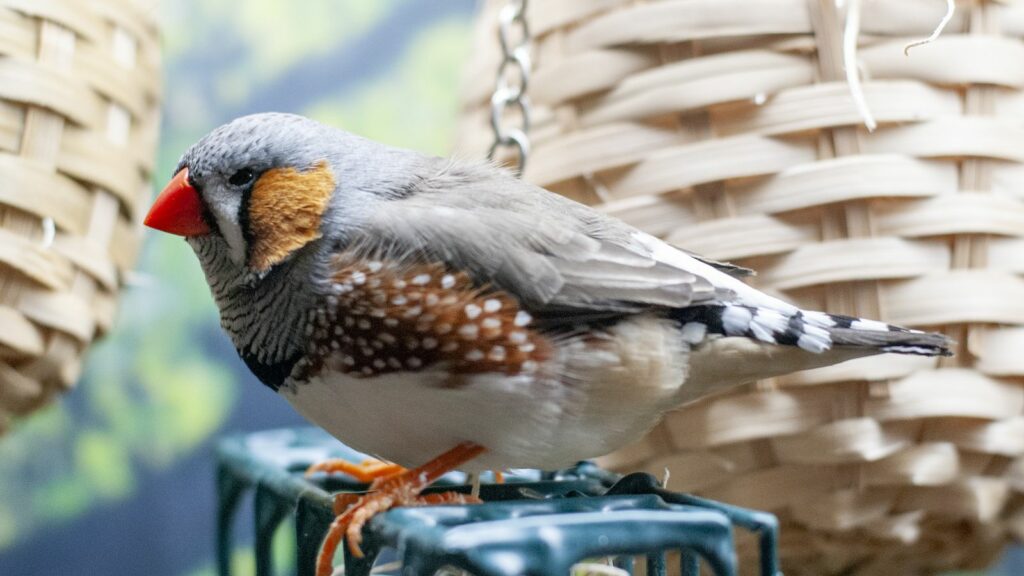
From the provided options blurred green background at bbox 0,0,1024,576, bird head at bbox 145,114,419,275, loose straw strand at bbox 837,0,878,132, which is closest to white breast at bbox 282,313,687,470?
bird head at bbox 145,114,419,275

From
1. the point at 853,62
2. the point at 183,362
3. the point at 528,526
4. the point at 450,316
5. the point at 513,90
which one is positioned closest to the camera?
the point at 528,526

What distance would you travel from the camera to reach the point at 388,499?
678mm

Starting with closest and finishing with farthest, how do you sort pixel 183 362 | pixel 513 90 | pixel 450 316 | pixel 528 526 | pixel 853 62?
pixel 528 526 < pixel 450 316 < pixel 853 62 < pixel 513 90 < pixel 183 362

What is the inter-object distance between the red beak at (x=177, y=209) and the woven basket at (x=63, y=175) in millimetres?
163

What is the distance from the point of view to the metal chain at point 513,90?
91cm

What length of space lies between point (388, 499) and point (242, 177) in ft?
0.84

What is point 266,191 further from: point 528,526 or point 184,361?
point 184,361

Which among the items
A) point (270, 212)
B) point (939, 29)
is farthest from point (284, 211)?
point (939, 29)

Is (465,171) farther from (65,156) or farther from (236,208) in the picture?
(65,156)

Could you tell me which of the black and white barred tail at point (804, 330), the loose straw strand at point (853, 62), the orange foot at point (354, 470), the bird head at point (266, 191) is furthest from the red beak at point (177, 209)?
the loose straw strand at point (853, 62)

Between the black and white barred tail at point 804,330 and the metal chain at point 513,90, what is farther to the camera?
the metal chain at point 513,90

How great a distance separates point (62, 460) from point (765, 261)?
100cm

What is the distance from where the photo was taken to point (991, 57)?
0.84m

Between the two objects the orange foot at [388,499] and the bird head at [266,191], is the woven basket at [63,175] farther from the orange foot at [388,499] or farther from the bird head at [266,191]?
the orange foot at [388,499]
